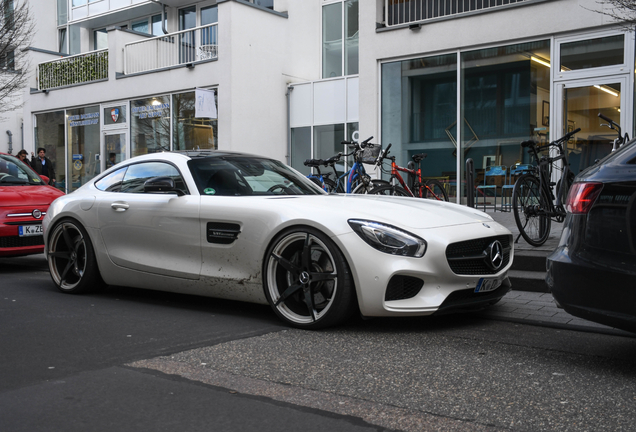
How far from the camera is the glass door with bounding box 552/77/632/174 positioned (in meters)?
12.1

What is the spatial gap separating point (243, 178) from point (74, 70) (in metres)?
19.3

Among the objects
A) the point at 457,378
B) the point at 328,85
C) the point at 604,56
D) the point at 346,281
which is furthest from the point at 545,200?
the point at 328,85

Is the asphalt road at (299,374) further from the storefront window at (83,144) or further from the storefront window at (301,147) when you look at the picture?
the storefront window at (83,144)

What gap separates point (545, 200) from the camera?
303 inches

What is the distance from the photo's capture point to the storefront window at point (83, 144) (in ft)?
73.6

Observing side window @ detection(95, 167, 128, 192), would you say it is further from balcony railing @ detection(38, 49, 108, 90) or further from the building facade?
balcony railing @ detection(38, 49, 108, 90)

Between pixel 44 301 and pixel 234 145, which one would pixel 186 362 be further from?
pixel 234 145

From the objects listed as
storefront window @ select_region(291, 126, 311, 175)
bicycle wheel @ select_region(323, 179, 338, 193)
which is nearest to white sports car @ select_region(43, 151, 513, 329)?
bicycle wheel @ select_region(323, 179, 338, 193)

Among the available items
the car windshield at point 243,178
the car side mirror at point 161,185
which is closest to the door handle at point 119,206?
the car side mirror at point 161,185

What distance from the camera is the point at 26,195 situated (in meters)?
9.01

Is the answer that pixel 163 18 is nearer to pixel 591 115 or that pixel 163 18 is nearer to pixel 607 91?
pixel 591 115

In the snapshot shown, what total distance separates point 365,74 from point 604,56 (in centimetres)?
518

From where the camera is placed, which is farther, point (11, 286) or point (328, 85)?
point (328, 85)

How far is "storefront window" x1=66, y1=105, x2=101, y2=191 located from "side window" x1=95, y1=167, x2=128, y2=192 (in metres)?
16.2
